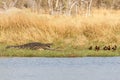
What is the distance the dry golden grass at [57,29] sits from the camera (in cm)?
1675

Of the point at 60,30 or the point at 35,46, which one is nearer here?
the point at 35,46

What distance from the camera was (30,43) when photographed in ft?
51.2

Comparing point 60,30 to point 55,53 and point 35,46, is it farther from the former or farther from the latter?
point 55,53

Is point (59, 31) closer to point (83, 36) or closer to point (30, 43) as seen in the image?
point (83, 36)
